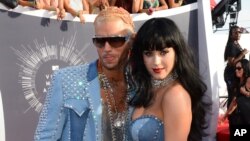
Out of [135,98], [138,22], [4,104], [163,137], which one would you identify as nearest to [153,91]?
[135,98]

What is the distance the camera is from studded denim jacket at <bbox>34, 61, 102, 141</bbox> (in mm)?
1623

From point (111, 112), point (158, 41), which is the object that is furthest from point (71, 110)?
point (158, 41)

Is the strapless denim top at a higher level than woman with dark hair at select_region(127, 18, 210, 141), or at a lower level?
lower

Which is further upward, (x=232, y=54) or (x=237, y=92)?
(x=232, y=54)

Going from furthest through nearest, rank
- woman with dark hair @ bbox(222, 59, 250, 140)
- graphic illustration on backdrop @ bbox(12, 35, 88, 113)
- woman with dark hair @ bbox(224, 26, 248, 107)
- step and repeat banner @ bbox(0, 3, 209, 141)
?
woman with dark hair @ bbox(224, 26, 248, 107), woman with dark hair @ bbox(222, 59, 250, 140), graphic illustration on backdrop @ bbox(12, 35, 88, 113), step and repeat banner @ bbox(0, 3, 209, 141)

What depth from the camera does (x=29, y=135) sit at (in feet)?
8.55

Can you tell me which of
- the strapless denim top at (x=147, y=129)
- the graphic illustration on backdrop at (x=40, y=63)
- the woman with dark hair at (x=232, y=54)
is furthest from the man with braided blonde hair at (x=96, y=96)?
the woman with dark hair at (x=232, y=54)

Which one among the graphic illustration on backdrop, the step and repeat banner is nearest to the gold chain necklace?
the step and repeat banner

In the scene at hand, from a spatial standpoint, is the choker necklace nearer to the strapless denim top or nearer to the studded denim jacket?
the strapless denim top

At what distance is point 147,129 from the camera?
1546 millimetres

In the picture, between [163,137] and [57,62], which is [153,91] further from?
[57,62]

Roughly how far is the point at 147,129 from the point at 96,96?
0.28 metres

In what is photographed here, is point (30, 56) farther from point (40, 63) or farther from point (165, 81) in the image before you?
point (165, 81)

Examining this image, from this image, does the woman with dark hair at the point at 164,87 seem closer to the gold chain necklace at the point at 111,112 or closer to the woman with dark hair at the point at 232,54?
the gold chain necklace at the point at 111,112
